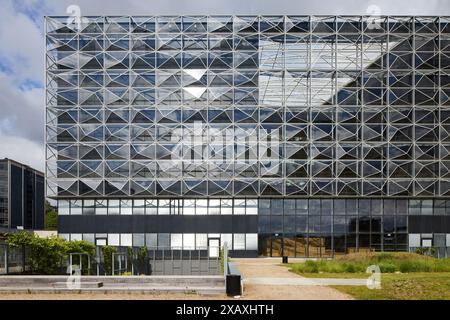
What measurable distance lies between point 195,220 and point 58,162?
15.2 meters

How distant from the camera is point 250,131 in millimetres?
45250

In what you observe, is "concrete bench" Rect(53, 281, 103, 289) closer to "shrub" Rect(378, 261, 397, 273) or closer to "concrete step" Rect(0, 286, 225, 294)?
"concrete step" Rect(0, 286, 225, 294)

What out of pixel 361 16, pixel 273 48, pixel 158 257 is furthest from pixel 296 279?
pixel 361 16

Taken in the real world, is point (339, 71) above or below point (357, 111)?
above

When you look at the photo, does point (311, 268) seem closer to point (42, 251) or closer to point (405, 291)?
point (405, 291)

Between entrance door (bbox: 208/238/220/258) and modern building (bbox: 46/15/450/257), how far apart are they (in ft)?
1.10

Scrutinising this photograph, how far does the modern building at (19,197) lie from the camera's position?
2387 inches

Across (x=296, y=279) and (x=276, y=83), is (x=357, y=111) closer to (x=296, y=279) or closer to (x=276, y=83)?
(x=276, y=83)

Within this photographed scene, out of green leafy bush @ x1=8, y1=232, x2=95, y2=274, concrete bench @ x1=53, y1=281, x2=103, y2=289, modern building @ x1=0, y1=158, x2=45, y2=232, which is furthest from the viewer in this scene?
modern building @ x1=0, y1=158, x2=45, y2=232

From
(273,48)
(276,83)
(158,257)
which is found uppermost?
(273,48)

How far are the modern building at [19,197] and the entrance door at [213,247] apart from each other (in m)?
28.1

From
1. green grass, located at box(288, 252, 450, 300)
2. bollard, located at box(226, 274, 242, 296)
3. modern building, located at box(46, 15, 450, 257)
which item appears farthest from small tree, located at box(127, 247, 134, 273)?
bollard, located at box(226, 274, 242, 296)

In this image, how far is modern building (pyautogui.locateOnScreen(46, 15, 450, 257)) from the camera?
45.2 metres

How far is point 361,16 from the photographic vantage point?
45.8 m
